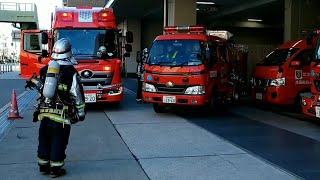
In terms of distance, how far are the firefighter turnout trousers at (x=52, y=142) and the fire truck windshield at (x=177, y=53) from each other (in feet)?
20.0

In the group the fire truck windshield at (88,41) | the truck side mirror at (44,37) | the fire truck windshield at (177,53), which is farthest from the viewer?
the truck side mirror at (44,37)

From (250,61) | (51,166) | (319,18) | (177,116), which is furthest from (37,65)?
(319,18)

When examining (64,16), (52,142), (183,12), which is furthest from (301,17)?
(52,142)

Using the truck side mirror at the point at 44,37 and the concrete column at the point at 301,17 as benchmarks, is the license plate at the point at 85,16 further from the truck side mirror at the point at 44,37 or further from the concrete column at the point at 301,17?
the concrete column at the point at 301,17

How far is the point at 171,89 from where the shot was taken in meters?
11.6

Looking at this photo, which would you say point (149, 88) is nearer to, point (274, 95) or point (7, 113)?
point (274, 95)

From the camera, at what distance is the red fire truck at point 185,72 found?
11414 mm

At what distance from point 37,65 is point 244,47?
822 centimetres

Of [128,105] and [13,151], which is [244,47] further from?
[13,151]

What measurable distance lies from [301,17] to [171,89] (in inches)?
374

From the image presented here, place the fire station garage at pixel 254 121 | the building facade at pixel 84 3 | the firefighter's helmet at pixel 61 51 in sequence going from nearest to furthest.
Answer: the firefighter's helmet at pixel 61 51, the fire station garage at pixel 254 121, the building facade at pixel 84 3

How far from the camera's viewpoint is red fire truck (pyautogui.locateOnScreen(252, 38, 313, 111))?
1263cm

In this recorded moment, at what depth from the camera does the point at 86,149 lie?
792 centimetres

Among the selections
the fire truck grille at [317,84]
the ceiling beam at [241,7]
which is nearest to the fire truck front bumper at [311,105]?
the fire truck grille at [317,84]
